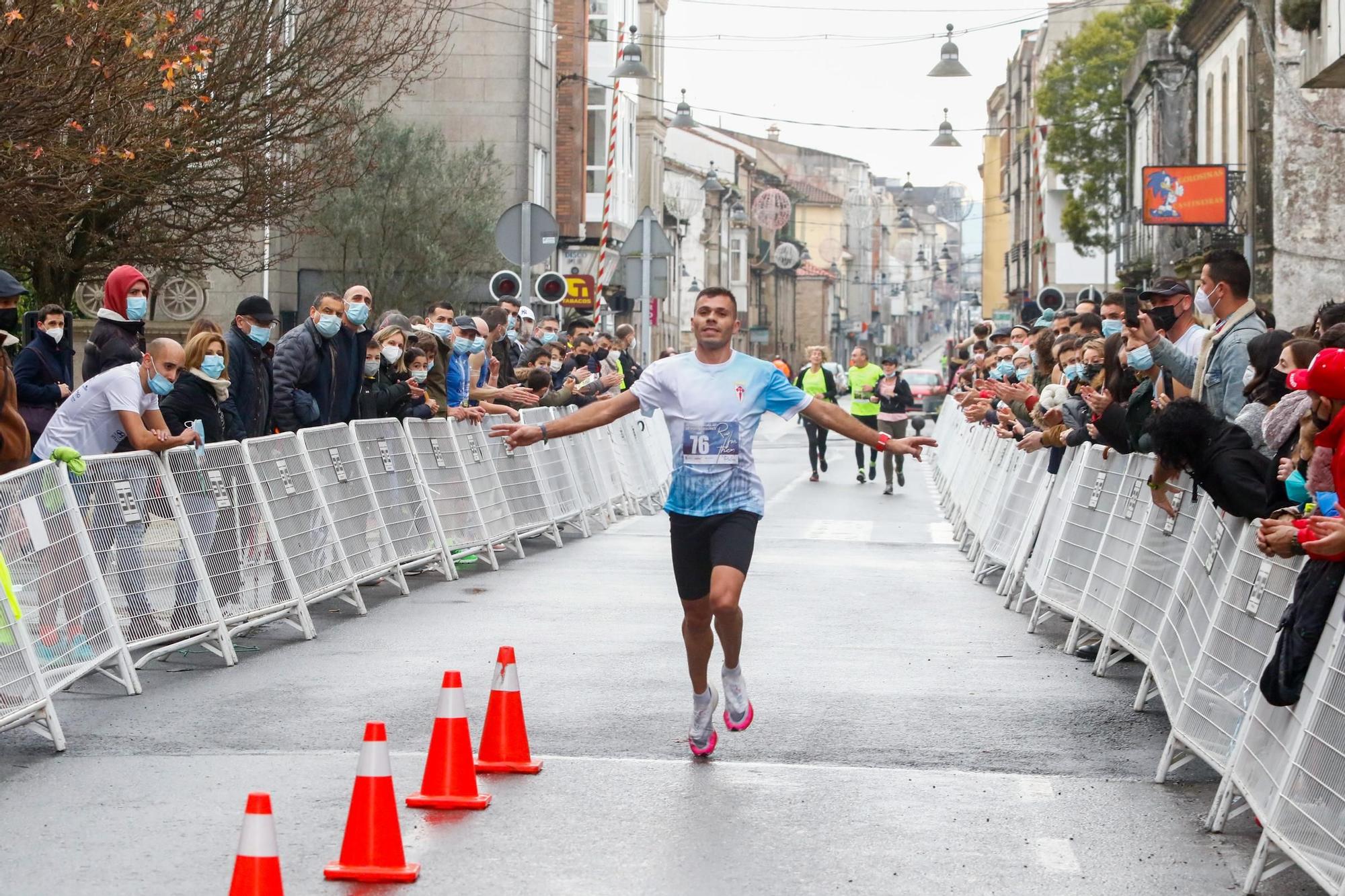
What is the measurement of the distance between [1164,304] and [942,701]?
272cm

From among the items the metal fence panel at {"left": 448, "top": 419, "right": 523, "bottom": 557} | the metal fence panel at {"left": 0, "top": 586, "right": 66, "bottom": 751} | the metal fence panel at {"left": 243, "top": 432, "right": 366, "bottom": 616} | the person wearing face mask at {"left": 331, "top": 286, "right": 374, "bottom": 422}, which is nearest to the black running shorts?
the metal fence panel at {"left": 0, "top": 586, "right": 66, "bottom": 751}

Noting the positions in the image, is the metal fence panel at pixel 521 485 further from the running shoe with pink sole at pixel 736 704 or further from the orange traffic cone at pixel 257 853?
the orange traffic cone at pixel 257 853

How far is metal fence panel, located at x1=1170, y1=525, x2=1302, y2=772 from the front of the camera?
22.9 ft

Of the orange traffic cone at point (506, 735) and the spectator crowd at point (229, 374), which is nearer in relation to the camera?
the orange traffic cone at point (506, 735)

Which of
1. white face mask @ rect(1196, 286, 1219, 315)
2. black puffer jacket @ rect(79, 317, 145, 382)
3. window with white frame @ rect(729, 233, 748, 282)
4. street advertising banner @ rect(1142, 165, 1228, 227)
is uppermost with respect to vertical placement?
window with white frame @ rect(729, 233, 748, 282)

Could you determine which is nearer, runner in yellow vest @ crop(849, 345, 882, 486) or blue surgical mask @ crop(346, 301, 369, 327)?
blue surgical mask @ crop(346, 301, 369, 327)

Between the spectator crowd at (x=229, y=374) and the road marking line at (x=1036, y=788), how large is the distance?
13.4 feet

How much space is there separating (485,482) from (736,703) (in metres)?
8.97

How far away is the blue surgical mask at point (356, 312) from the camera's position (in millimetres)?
14781

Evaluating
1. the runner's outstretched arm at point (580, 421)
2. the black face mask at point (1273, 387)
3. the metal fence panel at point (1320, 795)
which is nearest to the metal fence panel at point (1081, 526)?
the black face mask at point (1273, 387)

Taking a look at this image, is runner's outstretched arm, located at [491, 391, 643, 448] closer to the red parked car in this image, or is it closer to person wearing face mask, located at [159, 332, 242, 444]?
person wearing face mask, located at [159, 332, 242, 444]

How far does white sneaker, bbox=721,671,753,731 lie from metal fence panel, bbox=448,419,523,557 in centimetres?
828

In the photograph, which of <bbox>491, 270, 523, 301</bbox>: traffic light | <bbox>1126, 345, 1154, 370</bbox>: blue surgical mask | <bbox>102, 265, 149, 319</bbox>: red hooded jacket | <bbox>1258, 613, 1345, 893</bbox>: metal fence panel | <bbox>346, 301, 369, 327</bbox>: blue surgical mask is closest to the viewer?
<bbox>1258, 613, 1345, 893</bbox>: metal fence panel

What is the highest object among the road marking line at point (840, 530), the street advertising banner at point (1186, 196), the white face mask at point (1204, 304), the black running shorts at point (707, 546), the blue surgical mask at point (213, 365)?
the street advertising banner at point (1186, 196)
